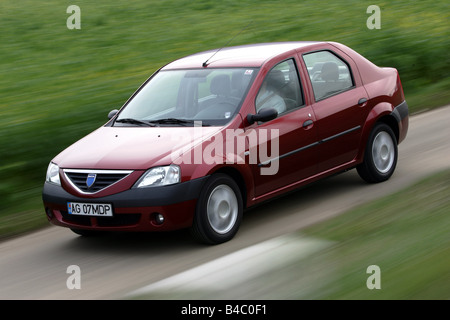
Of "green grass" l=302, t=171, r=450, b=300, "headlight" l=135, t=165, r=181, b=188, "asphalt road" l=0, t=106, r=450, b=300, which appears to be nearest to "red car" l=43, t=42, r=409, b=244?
"headlight" l=135, t=165, r=181, b=188

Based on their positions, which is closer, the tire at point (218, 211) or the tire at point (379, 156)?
the tire at point (218, 211)

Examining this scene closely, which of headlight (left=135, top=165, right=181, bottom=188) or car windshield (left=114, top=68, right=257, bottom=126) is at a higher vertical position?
car windshield (left=114, top=68, right=257, bottom=126)

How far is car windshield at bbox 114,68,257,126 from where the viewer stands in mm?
7613

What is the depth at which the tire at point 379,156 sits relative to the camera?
29.1ft

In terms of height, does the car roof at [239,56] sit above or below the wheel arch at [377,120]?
above

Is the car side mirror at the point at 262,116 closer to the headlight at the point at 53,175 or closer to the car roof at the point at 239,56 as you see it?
the car roof at the point at 239,56

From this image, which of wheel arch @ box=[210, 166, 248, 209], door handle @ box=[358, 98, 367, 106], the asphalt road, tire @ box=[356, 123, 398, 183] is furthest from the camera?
tire @ box=[356, 123, 398, 183]

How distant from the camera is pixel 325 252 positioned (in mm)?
6055

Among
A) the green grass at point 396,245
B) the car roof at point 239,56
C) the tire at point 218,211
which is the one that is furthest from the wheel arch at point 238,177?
the car roof at point 239,56

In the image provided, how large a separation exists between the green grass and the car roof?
6.03 feet

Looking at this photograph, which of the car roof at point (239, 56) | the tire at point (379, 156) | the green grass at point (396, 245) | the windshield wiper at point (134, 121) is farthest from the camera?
the tire at point (379, 156)

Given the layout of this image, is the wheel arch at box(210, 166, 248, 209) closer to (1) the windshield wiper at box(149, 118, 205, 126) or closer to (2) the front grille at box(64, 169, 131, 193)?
(1) the windshield wiper at box(149, 118, 205, 126)

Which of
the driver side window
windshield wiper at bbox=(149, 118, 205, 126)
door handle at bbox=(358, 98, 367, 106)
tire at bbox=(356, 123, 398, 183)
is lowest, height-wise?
tire at bbox=(356, 123, 398, 183)
